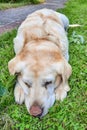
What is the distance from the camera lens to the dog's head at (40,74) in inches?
148

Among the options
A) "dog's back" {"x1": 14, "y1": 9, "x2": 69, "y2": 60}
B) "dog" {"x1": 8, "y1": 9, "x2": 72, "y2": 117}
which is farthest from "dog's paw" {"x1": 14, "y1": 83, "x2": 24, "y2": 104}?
"dog's back" {"x1": 14, "y1": 9, "x2": 69, "y2": 60}

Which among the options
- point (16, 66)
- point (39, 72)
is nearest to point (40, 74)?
point (39, 72)

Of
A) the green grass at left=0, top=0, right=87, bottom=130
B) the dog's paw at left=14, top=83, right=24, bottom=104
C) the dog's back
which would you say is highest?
the dog's back

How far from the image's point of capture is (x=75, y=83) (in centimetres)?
441

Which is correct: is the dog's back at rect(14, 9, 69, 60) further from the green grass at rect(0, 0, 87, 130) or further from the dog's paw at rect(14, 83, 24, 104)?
the dog's paw at rect(14, 83, 24, 104)

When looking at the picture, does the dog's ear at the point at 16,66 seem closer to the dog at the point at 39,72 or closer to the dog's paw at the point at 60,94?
the dog at the point at 39,72

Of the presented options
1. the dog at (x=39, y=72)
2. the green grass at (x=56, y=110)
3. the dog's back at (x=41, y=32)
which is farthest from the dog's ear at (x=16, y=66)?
the dog's back at (x=41, y=32)

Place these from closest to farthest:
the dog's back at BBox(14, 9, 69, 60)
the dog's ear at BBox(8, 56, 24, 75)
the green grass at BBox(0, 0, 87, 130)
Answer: the green grass at BBox(0, 0, 87, 130)
the dog's ear at BBox(8, 56, 24, 75)
the dog's back at BBox(14, 9, 69, 60)

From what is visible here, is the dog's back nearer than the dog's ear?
No

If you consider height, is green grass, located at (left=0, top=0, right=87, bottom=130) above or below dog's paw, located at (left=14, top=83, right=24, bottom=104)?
below

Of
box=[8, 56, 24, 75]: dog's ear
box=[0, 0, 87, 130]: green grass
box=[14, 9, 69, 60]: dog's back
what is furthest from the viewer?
box=[14, 9, 69, 60]: dog's back

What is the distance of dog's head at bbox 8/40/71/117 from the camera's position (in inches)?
148

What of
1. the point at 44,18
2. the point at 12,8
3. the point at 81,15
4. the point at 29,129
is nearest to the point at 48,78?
the point at 29,129

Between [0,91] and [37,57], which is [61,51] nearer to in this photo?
[37,57]
